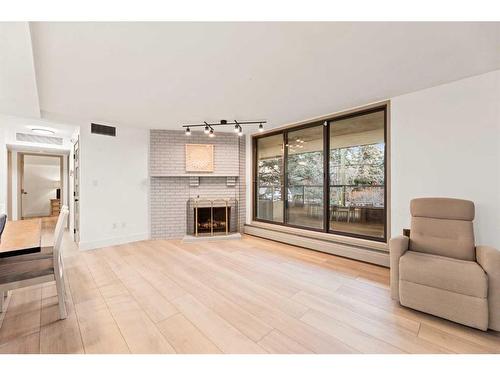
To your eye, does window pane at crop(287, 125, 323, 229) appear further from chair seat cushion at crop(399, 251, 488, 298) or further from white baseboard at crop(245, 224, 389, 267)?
chair seat cushion at crop(399, 251, 488, 298)

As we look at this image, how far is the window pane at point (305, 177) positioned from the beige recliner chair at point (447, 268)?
6.20 feet

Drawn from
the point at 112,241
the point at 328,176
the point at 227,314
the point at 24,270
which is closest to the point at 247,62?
the point at 227,314

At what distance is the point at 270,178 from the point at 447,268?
3.56 metres

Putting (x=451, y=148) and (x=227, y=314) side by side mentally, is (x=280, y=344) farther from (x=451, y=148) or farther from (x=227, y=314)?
(x=451, y=148)

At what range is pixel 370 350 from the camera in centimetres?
150

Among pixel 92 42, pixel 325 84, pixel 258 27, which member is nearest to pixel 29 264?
pixel 92 42

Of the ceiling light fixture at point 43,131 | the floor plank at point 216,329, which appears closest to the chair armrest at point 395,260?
the floor plank at point 216,329

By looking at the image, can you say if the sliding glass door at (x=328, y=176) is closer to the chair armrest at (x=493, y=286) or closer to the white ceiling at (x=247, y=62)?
the white ceiling at (x=247, y=62)

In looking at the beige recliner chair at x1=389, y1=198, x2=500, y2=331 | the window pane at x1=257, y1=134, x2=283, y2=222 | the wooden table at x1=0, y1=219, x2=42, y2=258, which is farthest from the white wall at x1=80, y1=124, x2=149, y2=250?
the beige recliner chair at x1=389, y1=198, x2=500, y2=331

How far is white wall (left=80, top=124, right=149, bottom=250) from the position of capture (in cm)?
401

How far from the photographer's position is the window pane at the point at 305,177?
417cm

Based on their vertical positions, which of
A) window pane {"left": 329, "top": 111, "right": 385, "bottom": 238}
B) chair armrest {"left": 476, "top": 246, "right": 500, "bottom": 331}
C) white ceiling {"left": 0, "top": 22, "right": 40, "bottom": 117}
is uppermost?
white ceiling {"left": 0, "top": 22, "right": 40, "bottom": 117}

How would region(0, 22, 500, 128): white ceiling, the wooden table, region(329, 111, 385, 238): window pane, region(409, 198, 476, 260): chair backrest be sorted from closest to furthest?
1. region(0, 22, 500, 128): white ceiling
2. the wooden table
3. region(409, 198, 476, 260): chair backrest
4. region(329, 111, 385, 238): window pane
